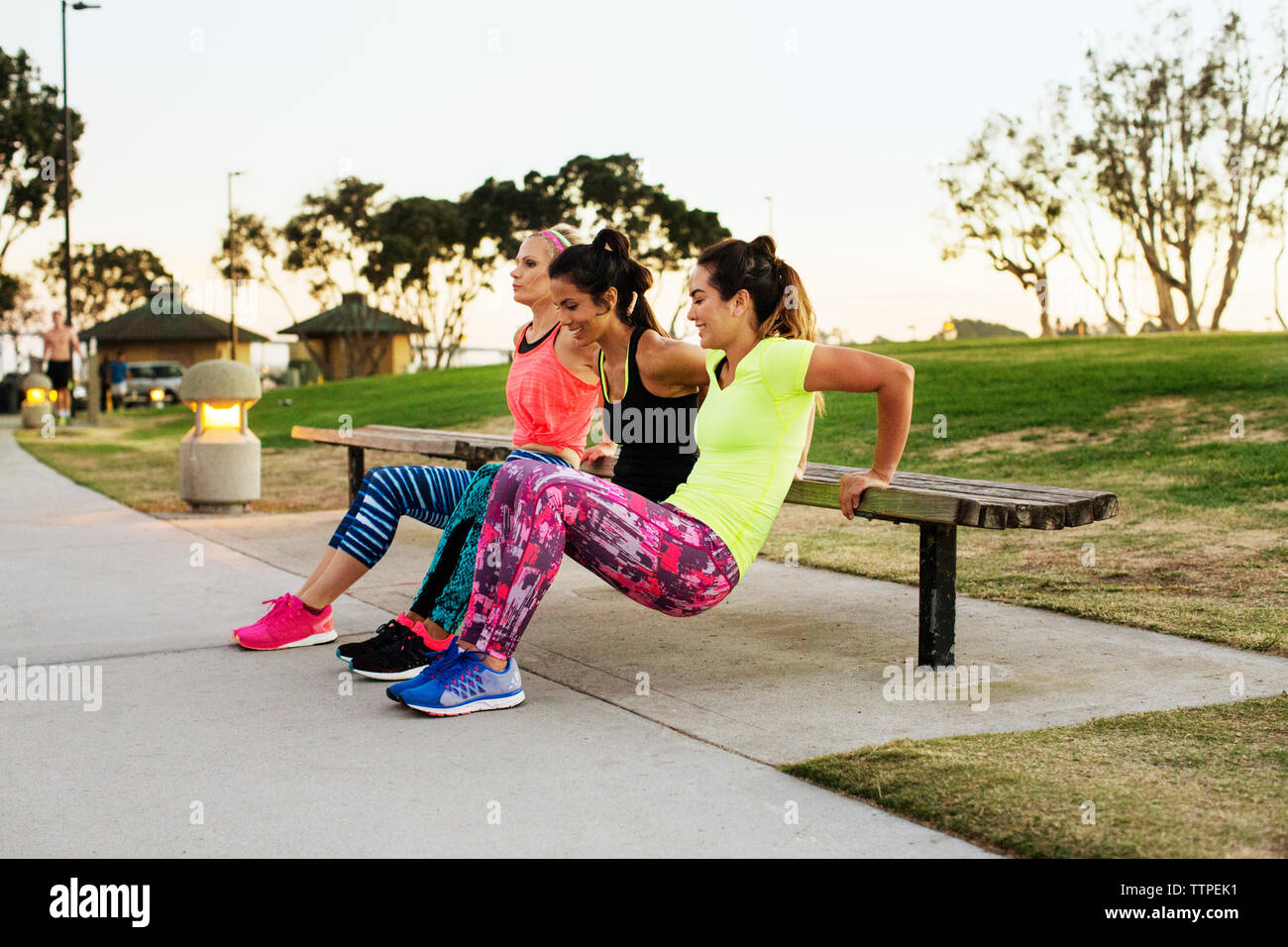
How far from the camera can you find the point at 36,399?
24266 mm

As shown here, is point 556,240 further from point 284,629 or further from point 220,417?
point 220,417

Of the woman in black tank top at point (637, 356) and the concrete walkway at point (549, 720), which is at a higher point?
the woman in black tank top at point (637, 356)

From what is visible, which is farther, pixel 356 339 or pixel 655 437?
pixel 356 339

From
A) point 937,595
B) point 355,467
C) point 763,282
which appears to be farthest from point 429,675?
point 355,467

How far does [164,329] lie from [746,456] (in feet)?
193

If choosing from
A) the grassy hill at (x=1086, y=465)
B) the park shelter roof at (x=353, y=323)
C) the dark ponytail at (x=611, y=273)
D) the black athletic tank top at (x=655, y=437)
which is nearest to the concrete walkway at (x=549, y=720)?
the grassy hill at (x=1086, y=465)

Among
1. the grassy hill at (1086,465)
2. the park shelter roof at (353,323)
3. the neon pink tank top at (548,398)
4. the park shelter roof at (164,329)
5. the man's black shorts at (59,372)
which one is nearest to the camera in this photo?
the neon pink tank top at (548,398)

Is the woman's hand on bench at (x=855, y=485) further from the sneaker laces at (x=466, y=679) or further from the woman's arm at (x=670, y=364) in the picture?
the sneaker laces at (x=466, y=679)

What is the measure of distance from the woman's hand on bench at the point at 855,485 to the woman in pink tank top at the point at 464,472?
3.90 ft

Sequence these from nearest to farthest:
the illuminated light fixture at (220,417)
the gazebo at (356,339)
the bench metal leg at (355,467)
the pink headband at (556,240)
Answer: the pink headband at (556,240) → the bench metal leg at (355,467) → the illuminated light fixture at (220,417) → the gazebo at (356,339)

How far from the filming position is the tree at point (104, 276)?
67438 millimetres

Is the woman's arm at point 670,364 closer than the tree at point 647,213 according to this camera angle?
Yes

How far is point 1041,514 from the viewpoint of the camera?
374cm
